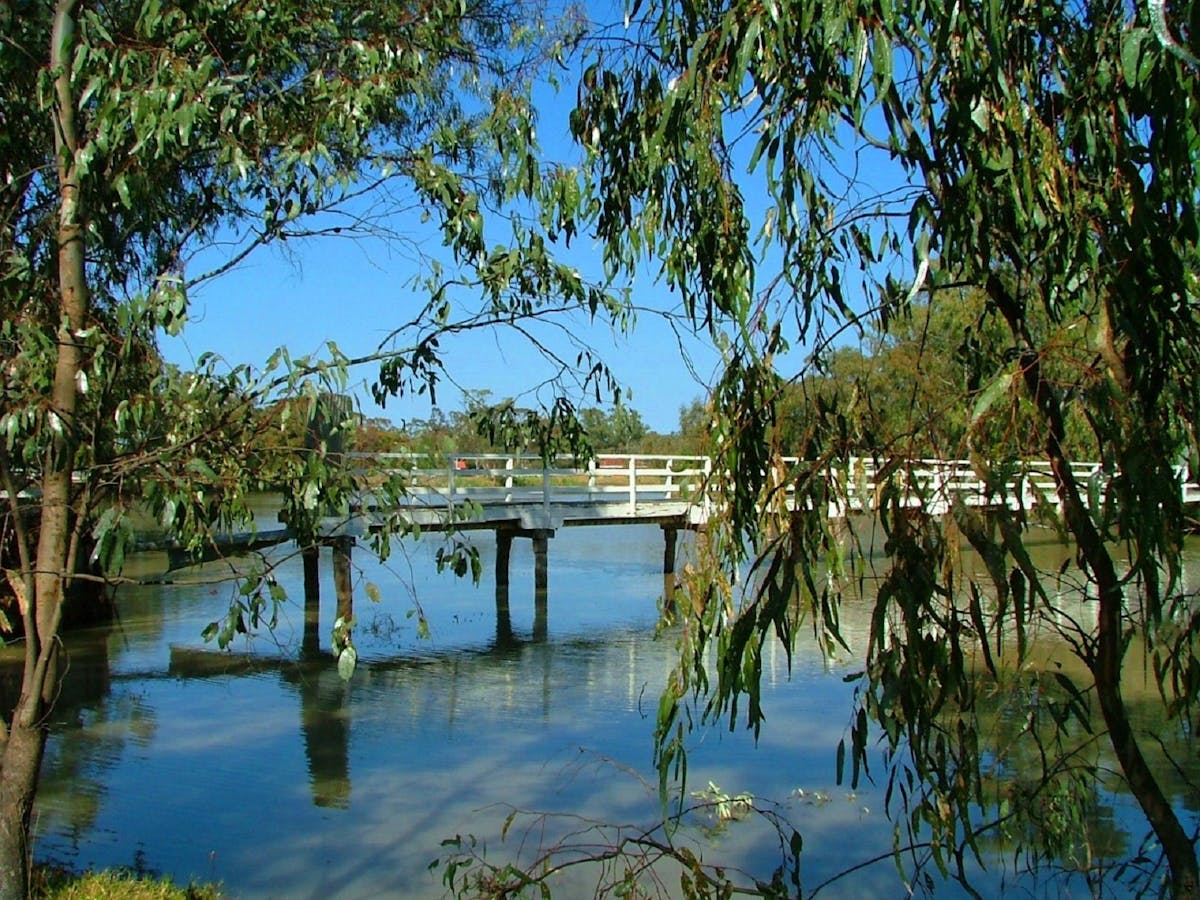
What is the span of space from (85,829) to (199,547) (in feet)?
12.1

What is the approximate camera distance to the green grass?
4472 mm

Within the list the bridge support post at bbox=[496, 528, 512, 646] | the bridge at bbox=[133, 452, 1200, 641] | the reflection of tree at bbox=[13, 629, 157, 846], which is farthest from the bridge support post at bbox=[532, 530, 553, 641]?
the reflection of tree at bbox=[13, 629, 157, 846]

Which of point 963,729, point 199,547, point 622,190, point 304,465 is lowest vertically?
point 963,729

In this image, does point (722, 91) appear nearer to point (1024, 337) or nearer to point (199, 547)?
point (1024, 337)

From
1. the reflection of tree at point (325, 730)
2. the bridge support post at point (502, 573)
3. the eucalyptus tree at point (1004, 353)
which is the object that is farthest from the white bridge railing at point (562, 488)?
the eucalyptus tree at point (1004, 353)

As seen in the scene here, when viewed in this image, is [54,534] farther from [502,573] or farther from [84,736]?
[502,573]

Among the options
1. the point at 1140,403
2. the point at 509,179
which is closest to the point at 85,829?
the point at 509,179

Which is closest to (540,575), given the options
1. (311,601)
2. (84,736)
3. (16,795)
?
(311,601)

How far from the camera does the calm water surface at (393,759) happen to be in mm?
6301

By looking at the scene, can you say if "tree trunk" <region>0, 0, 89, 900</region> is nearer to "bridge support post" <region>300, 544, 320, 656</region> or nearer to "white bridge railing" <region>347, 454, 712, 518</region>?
"white bridge railing" <region>347, 454, 712, 518</region>

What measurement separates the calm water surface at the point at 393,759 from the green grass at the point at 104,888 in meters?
0.90

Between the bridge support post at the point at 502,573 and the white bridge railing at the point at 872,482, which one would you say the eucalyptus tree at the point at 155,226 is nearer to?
the white bridge railing at the point at 872,482

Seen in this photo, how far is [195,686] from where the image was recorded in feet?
35.5

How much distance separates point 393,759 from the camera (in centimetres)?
832
